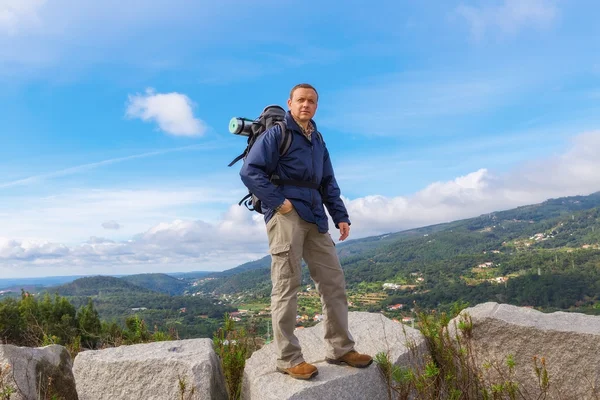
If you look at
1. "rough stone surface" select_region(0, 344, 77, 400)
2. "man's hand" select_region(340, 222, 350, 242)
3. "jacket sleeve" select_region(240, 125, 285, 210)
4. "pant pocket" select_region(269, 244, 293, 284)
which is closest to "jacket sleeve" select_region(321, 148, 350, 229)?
"man's hand" select_region(340, 222, 350, 242)

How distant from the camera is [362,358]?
4184mm

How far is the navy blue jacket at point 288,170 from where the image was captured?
12.7 feet

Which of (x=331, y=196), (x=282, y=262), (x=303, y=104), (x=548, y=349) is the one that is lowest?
(x=548, y=349)

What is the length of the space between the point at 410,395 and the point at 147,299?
12615 cm

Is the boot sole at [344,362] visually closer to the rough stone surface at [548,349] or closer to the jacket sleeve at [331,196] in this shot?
the rough stone surface at [548,349]

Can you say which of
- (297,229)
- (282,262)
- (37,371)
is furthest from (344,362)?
(37,371)

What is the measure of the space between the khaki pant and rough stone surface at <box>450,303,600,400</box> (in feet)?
4.92

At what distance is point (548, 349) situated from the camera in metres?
4.55

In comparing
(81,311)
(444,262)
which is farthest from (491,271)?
(81,311)

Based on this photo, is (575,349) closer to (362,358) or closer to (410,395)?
(410,395)

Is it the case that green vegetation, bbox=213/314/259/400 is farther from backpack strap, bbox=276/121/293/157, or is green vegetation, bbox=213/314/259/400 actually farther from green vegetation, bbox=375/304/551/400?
backpack strap, bbox=276/121/293/157

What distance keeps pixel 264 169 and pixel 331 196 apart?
92 centimetres

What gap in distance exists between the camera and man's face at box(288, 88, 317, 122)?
164 inches

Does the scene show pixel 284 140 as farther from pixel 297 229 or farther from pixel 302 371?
pixel 302 371
